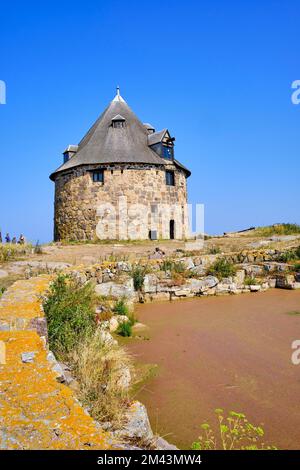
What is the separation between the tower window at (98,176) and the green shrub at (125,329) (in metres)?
17.9

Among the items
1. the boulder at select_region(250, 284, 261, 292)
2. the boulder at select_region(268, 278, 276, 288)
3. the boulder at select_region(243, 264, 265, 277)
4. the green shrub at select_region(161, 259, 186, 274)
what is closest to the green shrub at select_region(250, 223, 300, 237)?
the boulder at select_region(243, 264, 265, 277)

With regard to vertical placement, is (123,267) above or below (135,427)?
above

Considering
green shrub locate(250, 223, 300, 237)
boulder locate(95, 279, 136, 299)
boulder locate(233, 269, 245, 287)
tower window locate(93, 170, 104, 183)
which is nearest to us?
boulder locate(95, 279, 136, 299)

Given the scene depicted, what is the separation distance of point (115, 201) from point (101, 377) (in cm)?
1999

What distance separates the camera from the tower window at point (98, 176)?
24.0 meters

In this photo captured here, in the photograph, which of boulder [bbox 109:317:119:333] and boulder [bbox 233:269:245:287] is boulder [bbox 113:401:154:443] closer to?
boulder [bbox 109:317:119:333]

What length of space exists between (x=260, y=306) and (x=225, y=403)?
5180 millimetres

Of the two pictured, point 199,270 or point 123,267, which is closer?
point 123,267

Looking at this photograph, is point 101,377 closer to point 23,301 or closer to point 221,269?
point 23,301

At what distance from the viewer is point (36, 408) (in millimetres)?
2490

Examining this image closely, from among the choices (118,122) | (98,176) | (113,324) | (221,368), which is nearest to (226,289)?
(113,324)

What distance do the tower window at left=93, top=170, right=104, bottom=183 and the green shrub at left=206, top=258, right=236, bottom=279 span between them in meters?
14.2

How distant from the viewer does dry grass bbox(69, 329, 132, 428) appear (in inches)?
128

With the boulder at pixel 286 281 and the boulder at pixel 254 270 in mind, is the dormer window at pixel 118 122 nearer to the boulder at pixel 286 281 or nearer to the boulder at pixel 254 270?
the boulder at pixel 254 270
